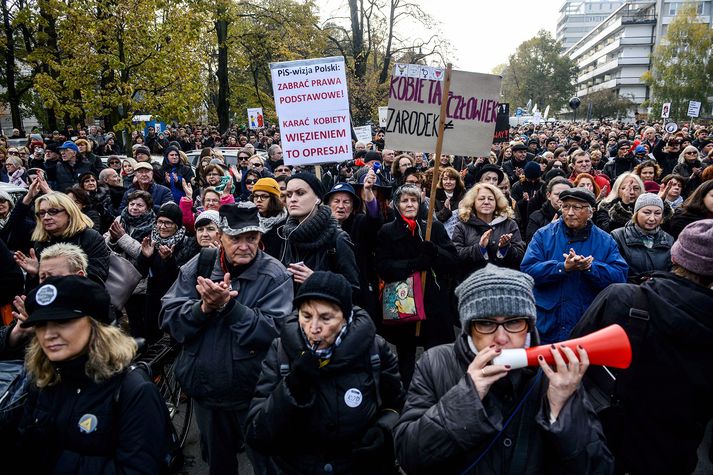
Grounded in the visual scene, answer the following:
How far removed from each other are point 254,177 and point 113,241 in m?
3.35

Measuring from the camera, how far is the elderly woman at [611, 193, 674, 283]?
4161 mm

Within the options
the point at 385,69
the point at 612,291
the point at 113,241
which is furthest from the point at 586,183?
the point at 385,69

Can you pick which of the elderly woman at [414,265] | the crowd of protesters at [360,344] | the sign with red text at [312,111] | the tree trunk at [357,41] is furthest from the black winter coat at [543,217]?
the tree trunk at [357,41]

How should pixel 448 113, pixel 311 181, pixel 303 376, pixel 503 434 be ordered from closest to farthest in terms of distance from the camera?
pixel 503 434, pixel 303 376, pixel 311 181, pixel 448 113

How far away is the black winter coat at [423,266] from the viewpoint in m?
4.26

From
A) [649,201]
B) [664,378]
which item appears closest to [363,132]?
[649,201]

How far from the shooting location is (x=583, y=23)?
147m

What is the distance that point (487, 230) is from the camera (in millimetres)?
4816

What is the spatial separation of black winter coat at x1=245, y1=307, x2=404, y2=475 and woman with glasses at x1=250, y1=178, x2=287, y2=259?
2.13 metres

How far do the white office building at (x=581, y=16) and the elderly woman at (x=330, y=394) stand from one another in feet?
543

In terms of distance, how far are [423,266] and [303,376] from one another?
2336 millimetres

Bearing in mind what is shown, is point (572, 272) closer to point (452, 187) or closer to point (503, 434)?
point (503, 434)

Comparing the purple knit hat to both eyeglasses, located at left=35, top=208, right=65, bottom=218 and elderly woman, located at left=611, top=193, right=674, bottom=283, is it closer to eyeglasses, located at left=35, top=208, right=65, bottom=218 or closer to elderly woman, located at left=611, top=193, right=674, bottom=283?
elderly woman, located at left=611, top=193, right=674, bottom=283

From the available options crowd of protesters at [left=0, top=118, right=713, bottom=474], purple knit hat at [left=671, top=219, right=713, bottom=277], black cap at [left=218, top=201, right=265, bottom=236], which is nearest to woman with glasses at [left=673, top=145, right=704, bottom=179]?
crowd of protesters at [left=0, top=118, right=713, bottom=474]
